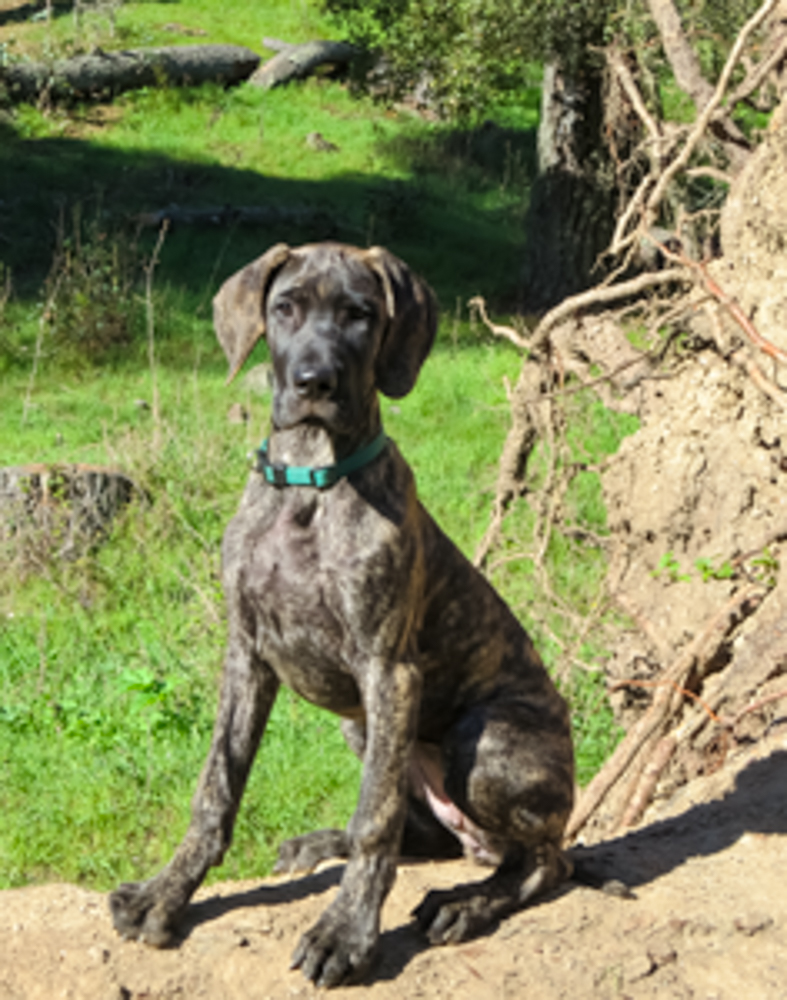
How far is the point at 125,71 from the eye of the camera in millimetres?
17953

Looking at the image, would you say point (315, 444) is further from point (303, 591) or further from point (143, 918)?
point (143, 918)

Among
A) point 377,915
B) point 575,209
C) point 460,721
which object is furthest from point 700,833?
point 575,209

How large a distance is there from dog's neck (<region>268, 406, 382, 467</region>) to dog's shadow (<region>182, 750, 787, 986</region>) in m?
1.34

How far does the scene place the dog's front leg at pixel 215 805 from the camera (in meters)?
3.19

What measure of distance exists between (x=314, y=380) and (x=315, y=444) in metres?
0.33

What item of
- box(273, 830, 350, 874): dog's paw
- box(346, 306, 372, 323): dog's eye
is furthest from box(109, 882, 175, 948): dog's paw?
box(346, 306, 372, 323): dog's eye

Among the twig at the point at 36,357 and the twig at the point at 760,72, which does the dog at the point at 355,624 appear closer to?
the twig at the point at 760,72

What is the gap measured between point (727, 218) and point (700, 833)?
2809 mm

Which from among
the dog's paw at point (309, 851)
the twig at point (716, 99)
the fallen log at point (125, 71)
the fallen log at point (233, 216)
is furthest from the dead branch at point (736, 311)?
the fallen log at point (125, 71)

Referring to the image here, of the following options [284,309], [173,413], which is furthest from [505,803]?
[173,413]

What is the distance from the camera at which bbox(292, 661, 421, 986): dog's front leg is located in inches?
118

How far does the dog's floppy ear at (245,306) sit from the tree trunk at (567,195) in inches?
374

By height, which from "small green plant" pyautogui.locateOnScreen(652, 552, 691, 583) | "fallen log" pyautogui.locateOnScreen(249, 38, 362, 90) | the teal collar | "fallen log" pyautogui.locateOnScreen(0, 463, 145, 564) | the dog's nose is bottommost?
"fallen log" pyautogui.locateOnScreen(0, 463, 145, 564)

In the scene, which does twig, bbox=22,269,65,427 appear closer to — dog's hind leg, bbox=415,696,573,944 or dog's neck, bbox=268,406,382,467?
dog's neck, bbox=268,406,382,467
